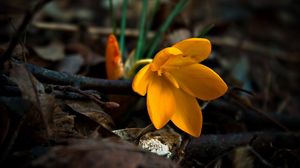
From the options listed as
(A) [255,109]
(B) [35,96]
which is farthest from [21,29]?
(A) [255,109]

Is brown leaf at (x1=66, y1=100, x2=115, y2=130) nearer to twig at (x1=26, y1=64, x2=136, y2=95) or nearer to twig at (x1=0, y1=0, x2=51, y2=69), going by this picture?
twig at (x1=26, y1=64, x2=136, y2=95)

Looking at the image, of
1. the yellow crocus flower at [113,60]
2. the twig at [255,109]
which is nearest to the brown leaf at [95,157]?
the yellow crocus flower at [113,60]

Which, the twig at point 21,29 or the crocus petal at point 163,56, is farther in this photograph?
the crocus petal at point 163,56

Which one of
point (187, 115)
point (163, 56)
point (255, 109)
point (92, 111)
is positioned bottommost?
point (255, 109)

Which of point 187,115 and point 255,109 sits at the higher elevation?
point 187,115

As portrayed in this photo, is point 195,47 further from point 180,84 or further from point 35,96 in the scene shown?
point 35,96

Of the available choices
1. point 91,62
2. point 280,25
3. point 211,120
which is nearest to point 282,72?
point 280,25

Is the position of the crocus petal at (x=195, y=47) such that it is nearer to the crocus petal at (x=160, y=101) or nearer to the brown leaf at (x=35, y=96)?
the crocus petal at (x=160, y=101)

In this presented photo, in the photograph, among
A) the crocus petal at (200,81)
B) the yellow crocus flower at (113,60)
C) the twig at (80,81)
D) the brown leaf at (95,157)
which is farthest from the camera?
the yellow crocus flower at (113,60)
